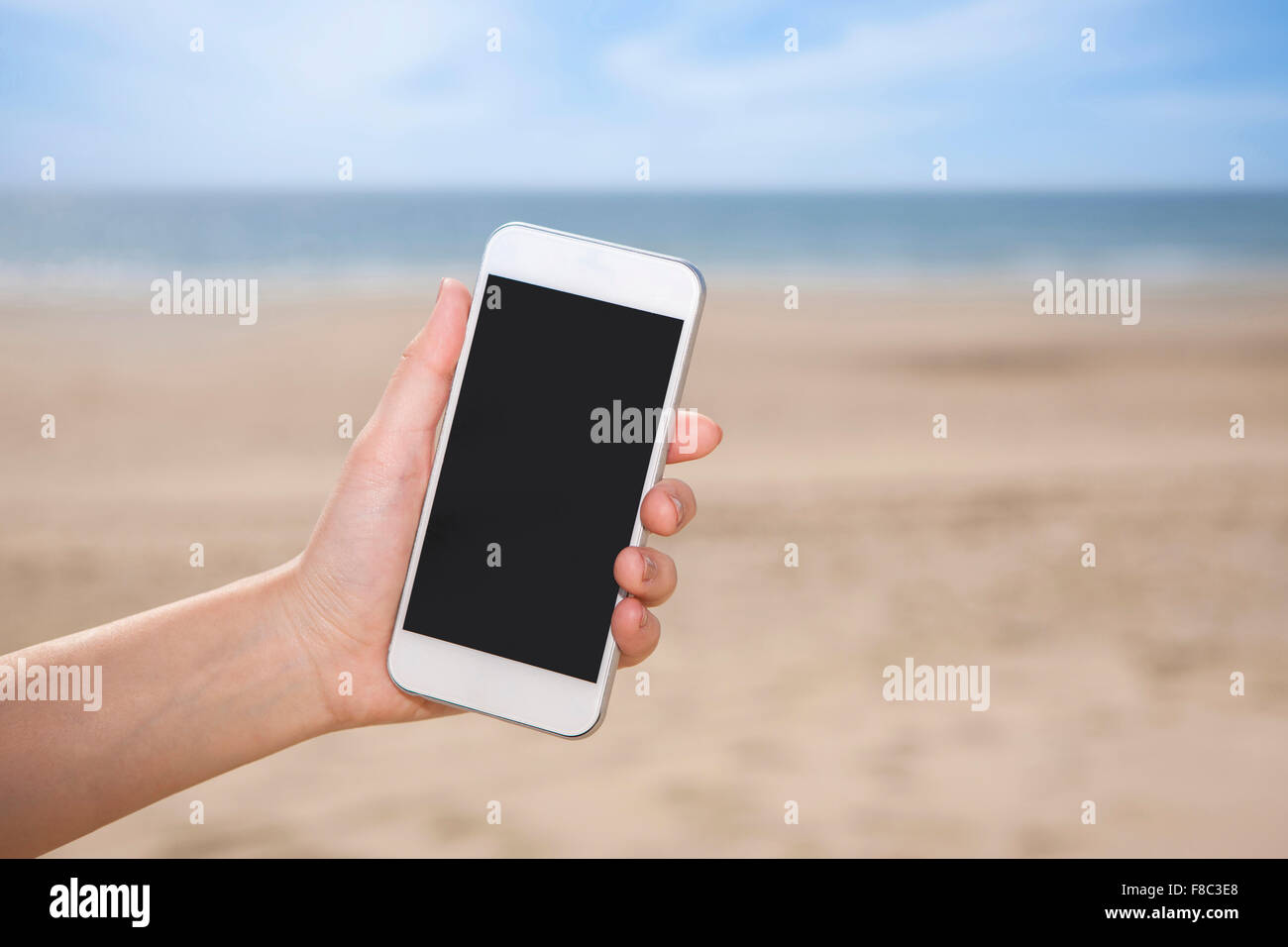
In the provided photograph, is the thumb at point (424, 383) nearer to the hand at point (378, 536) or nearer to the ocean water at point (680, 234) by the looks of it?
the hand at point (378, 536)

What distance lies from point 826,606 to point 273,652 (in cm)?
280

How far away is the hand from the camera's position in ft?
6.41

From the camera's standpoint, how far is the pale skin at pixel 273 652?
5.73ft

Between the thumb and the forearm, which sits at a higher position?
the thumb

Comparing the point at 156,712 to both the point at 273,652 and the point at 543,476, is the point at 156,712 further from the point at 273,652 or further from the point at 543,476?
the point at 543,476

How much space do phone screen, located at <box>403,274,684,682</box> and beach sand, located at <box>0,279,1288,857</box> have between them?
4.42ft

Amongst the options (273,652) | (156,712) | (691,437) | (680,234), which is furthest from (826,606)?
(680,234)

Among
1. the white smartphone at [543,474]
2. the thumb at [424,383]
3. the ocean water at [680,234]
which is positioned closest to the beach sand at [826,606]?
the white smartphone at [543,474]

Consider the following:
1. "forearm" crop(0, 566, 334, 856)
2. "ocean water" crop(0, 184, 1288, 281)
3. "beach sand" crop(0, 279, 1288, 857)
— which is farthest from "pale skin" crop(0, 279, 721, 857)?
"ocean water" crop(0, 184, 1288, 281)

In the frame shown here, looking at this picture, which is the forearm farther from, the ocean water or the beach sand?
the ocean water

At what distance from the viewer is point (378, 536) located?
80.0 inches

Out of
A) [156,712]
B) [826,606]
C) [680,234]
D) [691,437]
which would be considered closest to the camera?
[156,712]

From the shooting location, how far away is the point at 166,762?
1826 mm

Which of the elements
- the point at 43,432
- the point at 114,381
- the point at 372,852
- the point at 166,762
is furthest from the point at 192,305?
the point at 166,762
